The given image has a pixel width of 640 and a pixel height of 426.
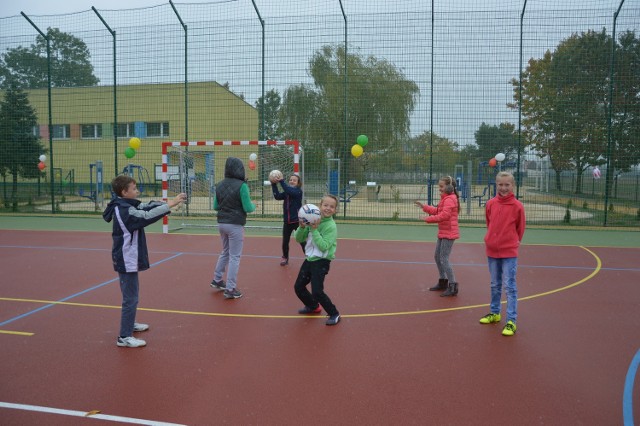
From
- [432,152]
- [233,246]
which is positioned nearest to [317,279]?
[233,246]

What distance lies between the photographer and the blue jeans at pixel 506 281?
5.60m

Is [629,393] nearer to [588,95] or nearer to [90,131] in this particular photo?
[588,95]

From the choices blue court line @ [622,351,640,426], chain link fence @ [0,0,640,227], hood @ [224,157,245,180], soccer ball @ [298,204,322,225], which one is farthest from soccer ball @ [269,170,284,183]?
chain link fence @ [0,0,640,227]

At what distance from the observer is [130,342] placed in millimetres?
5023

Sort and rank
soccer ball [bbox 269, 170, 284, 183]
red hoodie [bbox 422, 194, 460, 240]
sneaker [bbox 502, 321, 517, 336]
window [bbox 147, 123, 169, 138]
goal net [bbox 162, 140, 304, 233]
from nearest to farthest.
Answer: sneaker [bbox 502, 321, 517, 336], red hoodie [bbox 422, 194, 460, 240], soccer ball [bbox 269, 170, 284, 183], goal net [bbox 162, 140, 304, 233], window [bbox 147, 123, 169, 138]

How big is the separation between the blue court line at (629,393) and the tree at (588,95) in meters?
12.2

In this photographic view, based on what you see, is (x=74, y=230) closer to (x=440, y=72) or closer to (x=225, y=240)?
(x=225, y=240)

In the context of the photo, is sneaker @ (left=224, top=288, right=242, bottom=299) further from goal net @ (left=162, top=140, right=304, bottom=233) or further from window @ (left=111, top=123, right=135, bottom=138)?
window @ (left=111, top=123, right=135, bottom=138)

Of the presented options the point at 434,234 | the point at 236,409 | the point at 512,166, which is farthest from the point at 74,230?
the point at 512,166

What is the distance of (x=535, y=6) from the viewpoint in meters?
15.5

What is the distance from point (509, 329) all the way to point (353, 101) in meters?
12.3

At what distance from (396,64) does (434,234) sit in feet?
19.2

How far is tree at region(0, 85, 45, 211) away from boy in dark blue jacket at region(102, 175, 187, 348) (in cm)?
1658

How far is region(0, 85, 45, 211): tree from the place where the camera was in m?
18.8
